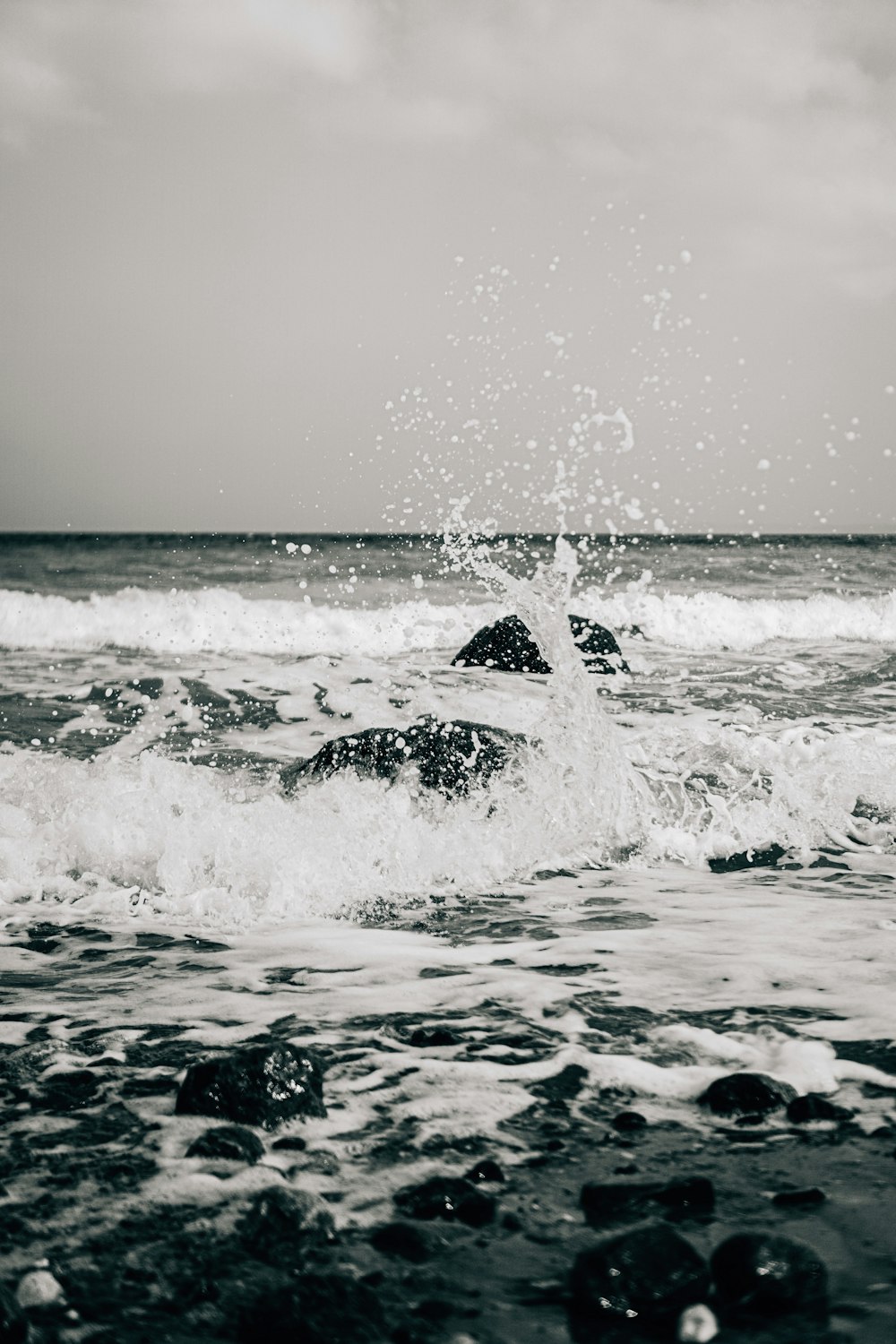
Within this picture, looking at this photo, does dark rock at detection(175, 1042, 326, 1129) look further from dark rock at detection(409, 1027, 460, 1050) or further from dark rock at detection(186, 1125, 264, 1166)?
dark rock at detection(409, 1027, 460, 1050)

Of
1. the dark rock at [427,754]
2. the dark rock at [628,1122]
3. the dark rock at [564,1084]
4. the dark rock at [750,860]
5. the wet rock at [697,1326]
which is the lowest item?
the dark rock at [750,860]

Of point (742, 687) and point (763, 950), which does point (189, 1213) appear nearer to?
point (763, 950)

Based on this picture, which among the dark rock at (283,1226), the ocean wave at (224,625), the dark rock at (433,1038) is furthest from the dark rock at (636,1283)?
the ocean wave at (224,625)

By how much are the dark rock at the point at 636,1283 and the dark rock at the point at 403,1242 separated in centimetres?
26

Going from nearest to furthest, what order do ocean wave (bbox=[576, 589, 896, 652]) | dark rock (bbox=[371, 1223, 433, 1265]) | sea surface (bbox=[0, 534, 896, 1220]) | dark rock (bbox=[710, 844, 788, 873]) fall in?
dark rock (bbox=[371, 1223, 433, 1265])
sea surface (bbox=[0, 534, 896, 1220])
dark rock (bbox=[710, 844, 788, 873])
ocean wave (bbox=[576, 589, 896, 652])

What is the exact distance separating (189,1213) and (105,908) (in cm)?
238

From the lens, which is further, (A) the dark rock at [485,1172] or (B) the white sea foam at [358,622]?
(B) the white sea foam at [358,622]

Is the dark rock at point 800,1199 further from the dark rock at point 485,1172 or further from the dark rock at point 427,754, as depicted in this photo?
the dark rock at point 427,754

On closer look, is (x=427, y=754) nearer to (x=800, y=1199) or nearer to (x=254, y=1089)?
(x=254, y=1089)

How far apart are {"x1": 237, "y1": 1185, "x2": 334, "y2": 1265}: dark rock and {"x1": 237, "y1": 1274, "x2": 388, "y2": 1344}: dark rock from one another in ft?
0.35

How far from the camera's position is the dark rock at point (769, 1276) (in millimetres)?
1634

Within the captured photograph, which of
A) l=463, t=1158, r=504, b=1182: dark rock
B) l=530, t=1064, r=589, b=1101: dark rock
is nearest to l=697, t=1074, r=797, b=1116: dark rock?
l=530, t=1064, r=589, b=1101: dark rock

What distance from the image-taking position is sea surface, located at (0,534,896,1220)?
263 cm

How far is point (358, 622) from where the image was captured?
19234mm
